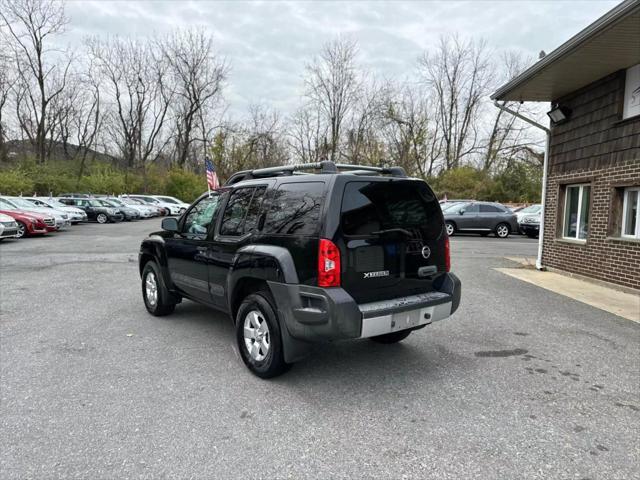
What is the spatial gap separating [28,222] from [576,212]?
59.8ft

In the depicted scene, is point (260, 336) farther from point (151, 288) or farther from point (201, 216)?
point (151, 288)

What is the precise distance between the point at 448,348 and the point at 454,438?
1.84 m

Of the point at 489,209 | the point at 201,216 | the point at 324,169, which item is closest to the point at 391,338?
the point at 324,169

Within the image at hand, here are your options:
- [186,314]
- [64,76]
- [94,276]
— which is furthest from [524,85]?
[64,76]

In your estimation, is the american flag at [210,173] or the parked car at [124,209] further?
the parked car at [124,209]

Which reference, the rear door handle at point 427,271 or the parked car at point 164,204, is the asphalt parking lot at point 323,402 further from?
the parked car at point 164,204

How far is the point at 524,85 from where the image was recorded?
8789 millimetres

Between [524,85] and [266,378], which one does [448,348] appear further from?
[524,85]

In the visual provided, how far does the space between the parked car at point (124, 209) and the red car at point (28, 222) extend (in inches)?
382

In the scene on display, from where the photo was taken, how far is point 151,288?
5.95m

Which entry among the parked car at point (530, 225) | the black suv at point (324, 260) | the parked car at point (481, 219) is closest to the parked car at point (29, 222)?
the black suv at point (324, 260)

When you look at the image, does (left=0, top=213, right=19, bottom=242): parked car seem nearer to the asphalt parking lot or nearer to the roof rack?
the asphalt parking lot

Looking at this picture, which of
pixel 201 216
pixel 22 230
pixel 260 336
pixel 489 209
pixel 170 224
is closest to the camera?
pixel 260 336

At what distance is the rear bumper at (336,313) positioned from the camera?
3.27 metres
